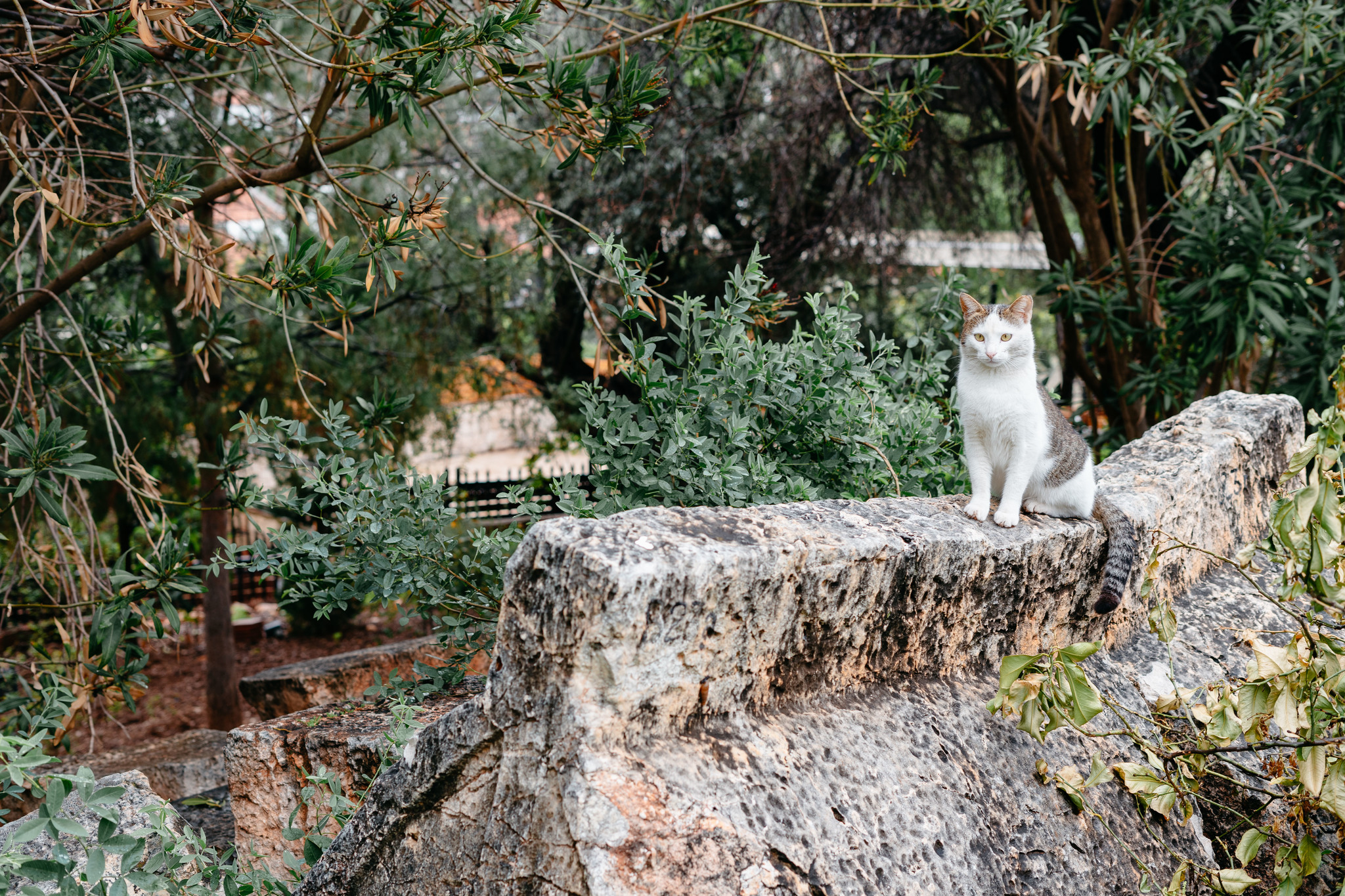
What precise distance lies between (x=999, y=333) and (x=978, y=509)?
52 centimetres

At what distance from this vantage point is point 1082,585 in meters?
2.24

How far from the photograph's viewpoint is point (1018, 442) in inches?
91.4

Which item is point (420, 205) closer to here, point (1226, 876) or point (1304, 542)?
point (1304, 542)

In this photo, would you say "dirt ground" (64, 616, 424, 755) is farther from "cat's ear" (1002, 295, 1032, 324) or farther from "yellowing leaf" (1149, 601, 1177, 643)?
"yellowing leaf" (1149, 601, 1177, 643)

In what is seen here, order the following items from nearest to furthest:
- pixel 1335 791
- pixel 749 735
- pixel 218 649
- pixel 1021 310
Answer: pixel 749 735 < pixel 1335 791 < pixel 1021 310 < pixel 218 649

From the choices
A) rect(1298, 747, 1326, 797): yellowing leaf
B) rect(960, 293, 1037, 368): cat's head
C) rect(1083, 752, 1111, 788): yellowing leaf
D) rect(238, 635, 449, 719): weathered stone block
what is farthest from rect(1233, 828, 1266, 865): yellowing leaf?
rect(238, 635, 449, 719): weathered stone block

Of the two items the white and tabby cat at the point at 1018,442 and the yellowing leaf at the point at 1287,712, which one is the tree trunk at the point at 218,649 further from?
the yellowing leaf at the point at 1287,712

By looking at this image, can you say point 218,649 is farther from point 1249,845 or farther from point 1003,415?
point 1249,845

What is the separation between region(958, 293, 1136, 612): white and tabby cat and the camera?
88.8 inches

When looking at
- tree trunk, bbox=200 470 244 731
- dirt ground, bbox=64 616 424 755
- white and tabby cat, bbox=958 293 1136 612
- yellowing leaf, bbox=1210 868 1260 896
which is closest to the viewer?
yellowing leaf, bbox=1210 868 1260 896

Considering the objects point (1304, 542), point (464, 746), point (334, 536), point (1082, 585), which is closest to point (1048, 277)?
point (1082, 585)

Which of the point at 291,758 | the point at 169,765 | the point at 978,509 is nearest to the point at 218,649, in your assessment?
the point at 169,765

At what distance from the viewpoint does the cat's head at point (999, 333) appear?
2396mm

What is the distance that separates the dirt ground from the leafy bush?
480cm
